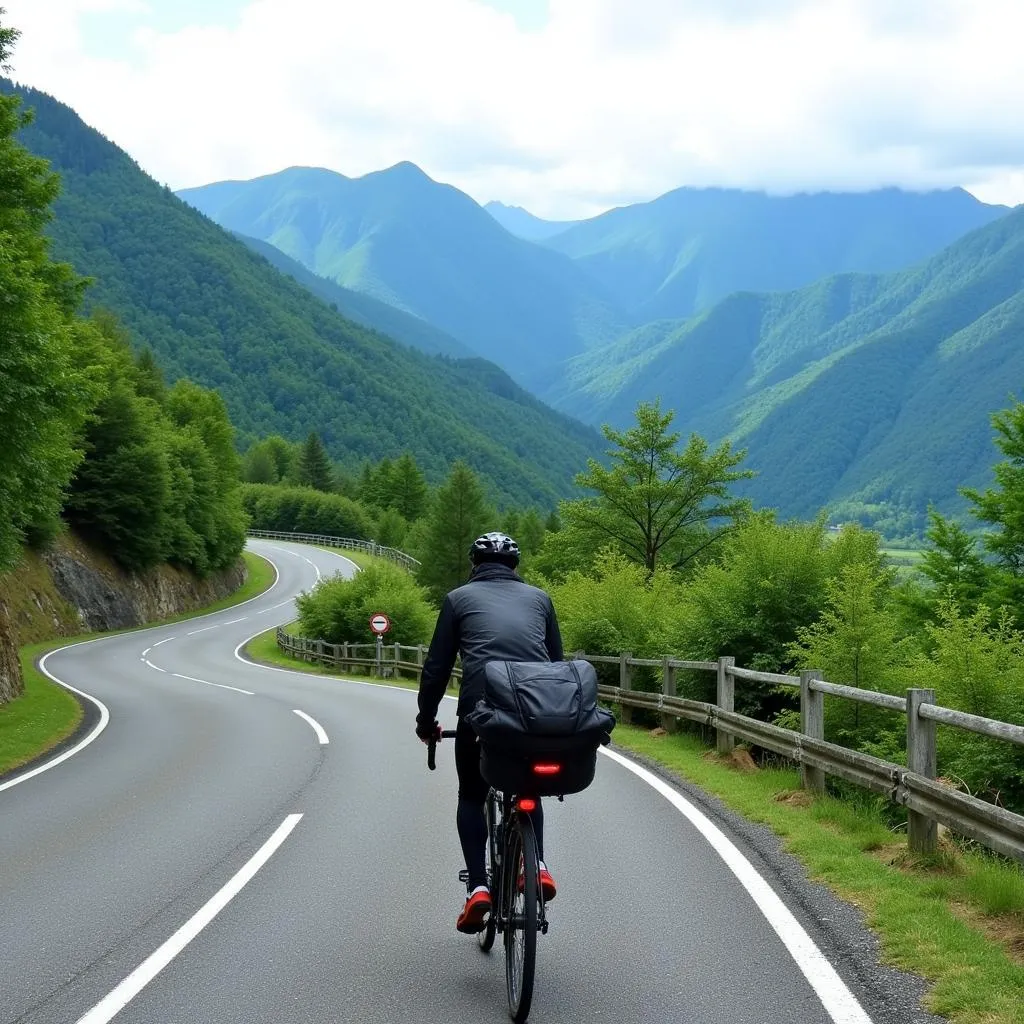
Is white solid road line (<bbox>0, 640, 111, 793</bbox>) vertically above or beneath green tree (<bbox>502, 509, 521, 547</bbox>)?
beneath

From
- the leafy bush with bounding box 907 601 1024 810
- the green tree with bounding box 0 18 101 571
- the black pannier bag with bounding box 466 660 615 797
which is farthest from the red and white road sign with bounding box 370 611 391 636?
the black pannier bag with bounding box 466 660 615 797

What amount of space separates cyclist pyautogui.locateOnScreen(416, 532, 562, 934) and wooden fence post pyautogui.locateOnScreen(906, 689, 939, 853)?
104 inches

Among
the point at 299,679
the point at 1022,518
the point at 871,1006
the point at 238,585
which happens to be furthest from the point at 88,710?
the point at 238,585

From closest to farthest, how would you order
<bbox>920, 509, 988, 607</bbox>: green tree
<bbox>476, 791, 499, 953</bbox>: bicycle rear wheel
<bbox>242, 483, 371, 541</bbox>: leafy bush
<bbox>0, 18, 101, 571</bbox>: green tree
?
1. <bbox>476, 791, 499, 953</bbox>: bicycle rear wheel
2. <bbox>0, 18, 101, 571</bbox>: green tree
3. <bbox>920, 509, 988, 607</bbox>: green tree
4. <bbox>242, 483, 371, 541</bbox>: leafy bush

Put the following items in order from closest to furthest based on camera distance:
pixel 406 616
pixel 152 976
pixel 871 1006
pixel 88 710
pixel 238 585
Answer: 1. pixel 871 1006
2. pixel 152 976
3. pixel 88 710
4. pixel 406 616
5. pixel 238 585

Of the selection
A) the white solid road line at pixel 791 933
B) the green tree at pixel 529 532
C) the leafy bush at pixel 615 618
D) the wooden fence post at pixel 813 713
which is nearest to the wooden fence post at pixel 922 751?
the white solid road line at pixel 791 933

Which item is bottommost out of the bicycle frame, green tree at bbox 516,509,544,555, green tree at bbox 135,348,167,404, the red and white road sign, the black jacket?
the red and white road sign

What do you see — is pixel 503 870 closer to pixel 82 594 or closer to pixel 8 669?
pixel 8 669

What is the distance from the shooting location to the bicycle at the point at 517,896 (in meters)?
4.68

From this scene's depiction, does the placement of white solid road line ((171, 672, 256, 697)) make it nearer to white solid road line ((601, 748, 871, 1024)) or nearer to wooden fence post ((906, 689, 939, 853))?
white solid road line ((601, 748, 871, 1024))

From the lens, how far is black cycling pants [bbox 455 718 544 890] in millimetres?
5570

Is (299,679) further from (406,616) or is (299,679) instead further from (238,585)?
(238,585)

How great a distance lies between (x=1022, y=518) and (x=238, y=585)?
57.7 meters

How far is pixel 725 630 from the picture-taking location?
622 inches
